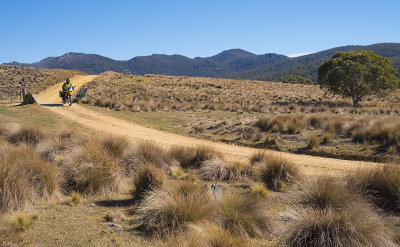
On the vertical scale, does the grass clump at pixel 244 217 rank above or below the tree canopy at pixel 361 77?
below

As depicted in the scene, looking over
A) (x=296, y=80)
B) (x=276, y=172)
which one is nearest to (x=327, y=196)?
(x=276, y=172)

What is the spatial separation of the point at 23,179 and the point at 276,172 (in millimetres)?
6488

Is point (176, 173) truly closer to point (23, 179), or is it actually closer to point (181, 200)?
point (181, 200)

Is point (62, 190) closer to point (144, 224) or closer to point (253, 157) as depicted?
point (144, 224)

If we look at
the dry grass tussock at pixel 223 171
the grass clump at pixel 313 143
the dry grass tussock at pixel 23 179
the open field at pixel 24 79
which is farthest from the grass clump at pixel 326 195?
the open field at pixel 24 79

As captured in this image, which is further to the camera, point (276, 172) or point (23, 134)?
point (23, 134)

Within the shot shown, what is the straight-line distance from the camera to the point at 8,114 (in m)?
19.0

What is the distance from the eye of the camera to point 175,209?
18.5ft

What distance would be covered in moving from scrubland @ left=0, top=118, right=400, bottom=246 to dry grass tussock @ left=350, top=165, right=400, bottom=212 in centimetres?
2

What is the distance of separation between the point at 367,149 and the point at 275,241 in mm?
9507

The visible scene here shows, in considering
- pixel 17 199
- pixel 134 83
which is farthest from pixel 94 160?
pixel 134 83

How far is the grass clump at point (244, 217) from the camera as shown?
17.9 ft

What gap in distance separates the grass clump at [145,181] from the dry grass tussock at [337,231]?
3399 millimetres

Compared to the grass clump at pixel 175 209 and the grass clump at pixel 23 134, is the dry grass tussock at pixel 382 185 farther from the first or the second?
the grass clump at pixel 23 134
